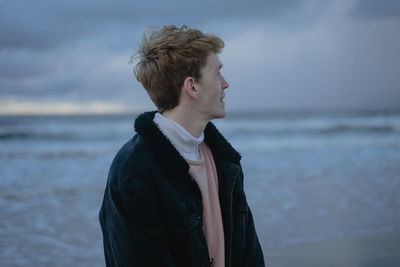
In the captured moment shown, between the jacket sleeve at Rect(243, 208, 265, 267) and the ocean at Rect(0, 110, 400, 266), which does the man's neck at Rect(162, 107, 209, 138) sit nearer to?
the jacket sleeve at Rect(243, 208, 265, 267)

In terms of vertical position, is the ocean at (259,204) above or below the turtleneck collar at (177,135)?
below

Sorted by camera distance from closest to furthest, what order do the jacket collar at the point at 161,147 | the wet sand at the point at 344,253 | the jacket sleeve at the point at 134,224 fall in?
the jacket sleeve at the point at 134,224, the jacket collar at the point at 161,147, the wet sand at the point at 344,253

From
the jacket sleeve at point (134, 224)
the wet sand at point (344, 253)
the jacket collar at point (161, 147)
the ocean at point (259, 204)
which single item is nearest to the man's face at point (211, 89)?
the jacket collar at point (161, 147)

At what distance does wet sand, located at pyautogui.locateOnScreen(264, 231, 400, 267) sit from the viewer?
3.49 metres

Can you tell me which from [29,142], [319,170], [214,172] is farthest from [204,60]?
[29,142]

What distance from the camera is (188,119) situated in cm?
178

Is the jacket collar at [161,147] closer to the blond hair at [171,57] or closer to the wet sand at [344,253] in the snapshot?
the blond hair at [171,57]

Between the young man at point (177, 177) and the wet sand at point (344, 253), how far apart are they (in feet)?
5.98

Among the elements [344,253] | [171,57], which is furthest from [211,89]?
[344,253]

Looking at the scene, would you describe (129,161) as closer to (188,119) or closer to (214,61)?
(188,119)

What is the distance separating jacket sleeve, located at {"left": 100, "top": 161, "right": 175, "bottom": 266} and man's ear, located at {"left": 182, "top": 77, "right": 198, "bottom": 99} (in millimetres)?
435

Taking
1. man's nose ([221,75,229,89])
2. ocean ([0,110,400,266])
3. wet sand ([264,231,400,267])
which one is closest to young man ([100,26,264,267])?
man's nose ([221,75,229,89])

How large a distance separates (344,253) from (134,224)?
286cm

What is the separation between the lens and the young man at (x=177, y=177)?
1536 millimetres
